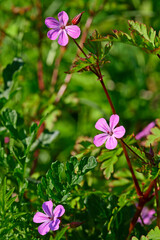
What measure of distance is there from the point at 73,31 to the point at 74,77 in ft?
6.63

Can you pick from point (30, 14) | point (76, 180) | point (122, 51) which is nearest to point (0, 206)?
point (76, 180)

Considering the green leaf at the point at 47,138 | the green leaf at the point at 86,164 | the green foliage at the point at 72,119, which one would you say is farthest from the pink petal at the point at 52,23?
the green leaf at the point at 47,138

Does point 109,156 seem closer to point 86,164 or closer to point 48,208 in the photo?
point 86,164

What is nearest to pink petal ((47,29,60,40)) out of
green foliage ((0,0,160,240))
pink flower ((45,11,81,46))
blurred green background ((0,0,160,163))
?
pink flower ((45,11,81,46))

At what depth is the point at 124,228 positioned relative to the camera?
1.40m

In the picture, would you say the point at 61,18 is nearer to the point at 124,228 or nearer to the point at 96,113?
the point at 124,228

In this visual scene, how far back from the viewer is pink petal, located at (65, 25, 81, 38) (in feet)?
3.62

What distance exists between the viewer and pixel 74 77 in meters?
3.14

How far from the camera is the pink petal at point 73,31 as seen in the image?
3.62 feet

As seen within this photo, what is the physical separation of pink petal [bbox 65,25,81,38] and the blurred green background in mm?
1002

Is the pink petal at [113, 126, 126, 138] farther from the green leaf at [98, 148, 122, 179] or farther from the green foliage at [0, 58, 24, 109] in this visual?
the green foliage at [0, 58, 24, 109]

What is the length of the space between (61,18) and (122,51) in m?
2.13

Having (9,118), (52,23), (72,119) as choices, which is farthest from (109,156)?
(72,119)

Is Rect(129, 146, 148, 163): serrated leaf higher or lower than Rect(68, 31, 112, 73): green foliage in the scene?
lower
